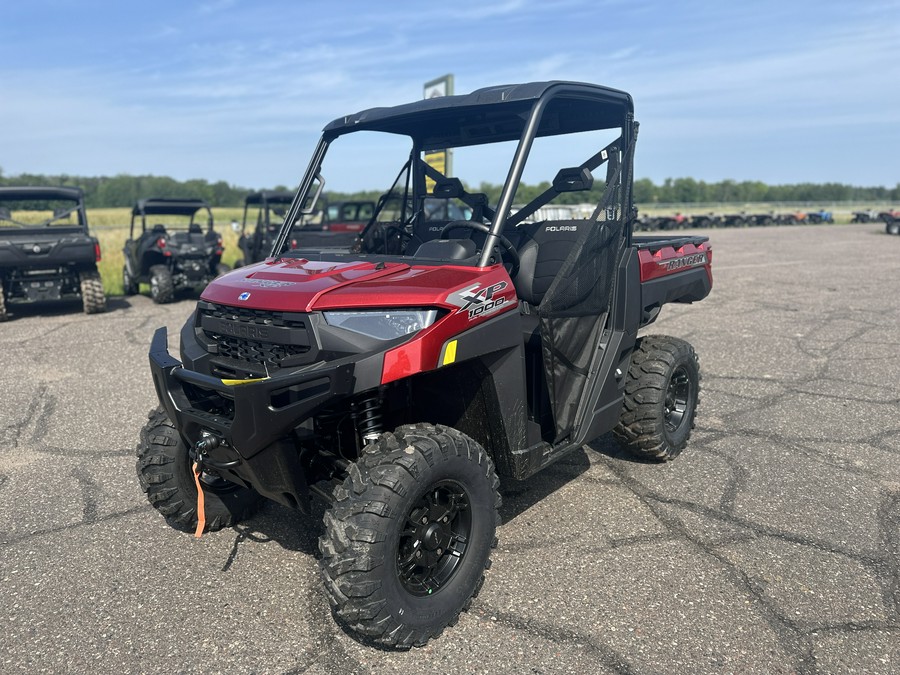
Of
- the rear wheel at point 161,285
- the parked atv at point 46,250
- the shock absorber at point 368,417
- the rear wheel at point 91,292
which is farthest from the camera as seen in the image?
the rear wheel at point 161,285

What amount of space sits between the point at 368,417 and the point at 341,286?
564 mm

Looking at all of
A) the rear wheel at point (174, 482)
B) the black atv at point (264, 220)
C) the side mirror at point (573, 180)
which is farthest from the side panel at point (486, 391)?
the black atv at point (264, 220)

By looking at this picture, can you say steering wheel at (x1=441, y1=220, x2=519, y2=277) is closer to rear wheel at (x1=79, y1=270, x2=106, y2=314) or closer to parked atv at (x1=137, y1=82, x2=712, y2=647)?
parked atv at (x1=137, y1=82, x2=712, y2=647)

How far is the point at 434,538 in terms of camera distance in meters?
2.69

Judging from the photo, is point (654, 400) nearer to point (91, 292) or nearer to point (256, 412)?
point (256, 412)

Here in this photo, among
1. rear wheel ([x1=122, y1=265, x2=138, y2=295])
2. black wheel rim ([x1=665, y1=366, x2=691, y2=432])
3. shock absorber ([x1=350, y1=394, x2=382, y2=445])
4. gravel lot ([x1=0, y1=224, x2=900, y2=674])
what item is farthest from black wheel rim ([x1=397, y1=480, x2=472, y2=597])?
rear wheel ([x1=122, y1=265, x2=138, y2=295])

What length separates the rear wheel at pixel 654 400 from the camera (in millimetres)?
4109

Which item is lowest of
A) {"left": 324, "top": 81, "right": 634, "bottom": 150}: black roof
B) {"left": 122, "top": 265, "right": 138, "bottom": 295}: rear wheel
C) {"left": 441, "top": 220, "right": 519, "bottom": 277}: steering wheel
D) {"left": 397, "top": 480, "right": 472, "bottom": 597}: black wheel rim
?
{"left": 397, "top": 480, "right": 472, "bottom": 597}: black wheel rim

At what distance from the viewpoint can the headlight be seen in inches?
100

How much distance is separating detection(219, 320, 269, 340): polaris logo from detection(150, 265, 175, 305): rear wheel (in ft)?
30.4

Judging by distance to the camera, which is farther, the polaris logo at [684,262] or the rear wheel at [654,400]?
the polaris logo at [684,262]

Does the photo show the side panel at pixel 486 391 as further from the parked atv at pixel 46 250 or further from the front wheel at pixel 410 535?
the parked atv at pixel 46 250

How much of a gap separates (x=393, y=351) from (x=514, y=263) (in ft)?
2.92

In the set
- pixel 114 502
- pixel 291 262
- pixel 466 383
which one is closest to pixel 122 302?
pixel 114 502
